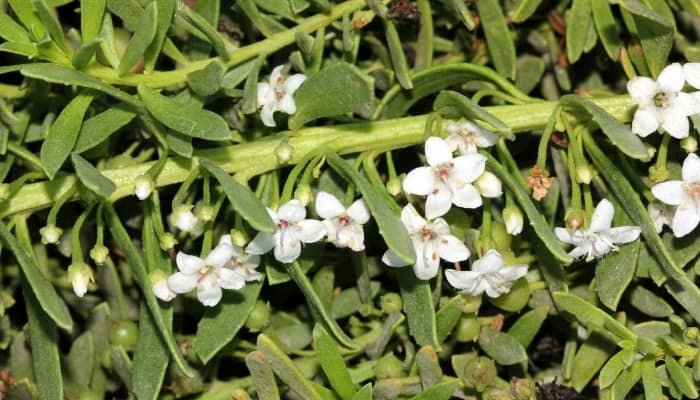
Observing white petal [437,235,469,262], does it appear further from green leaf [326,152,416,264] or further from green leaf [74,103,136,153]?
green leaf [74,103,136,153]

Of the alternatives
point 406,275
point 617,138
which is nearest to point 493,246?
point 406,275

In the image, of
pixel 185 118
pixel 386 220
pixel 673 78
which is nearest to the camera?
pixel 386 220

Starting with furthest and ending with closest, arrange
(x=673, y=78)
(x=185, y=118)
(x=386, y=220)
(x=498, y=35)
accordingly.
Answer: (x=498, y=35) → (x=673, y=78) → (x=185, y=118) → (x=386, y=220)

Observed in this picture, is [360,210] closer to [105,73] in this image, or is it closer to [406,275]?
[406,275]

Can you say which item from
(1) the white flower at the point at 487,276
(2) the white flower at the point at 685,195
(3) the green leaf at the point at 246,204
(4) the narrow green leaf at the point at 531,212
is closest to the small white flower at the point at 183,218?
(3) the green leaf at the point at 246,204

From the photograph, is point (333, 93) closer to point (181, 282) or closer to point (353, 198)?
point (353, 198)

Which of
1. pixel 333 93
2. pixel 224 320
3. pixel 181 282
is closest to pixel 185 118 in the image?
pixel 333 93

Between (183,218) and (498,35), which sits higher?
(498,35)
